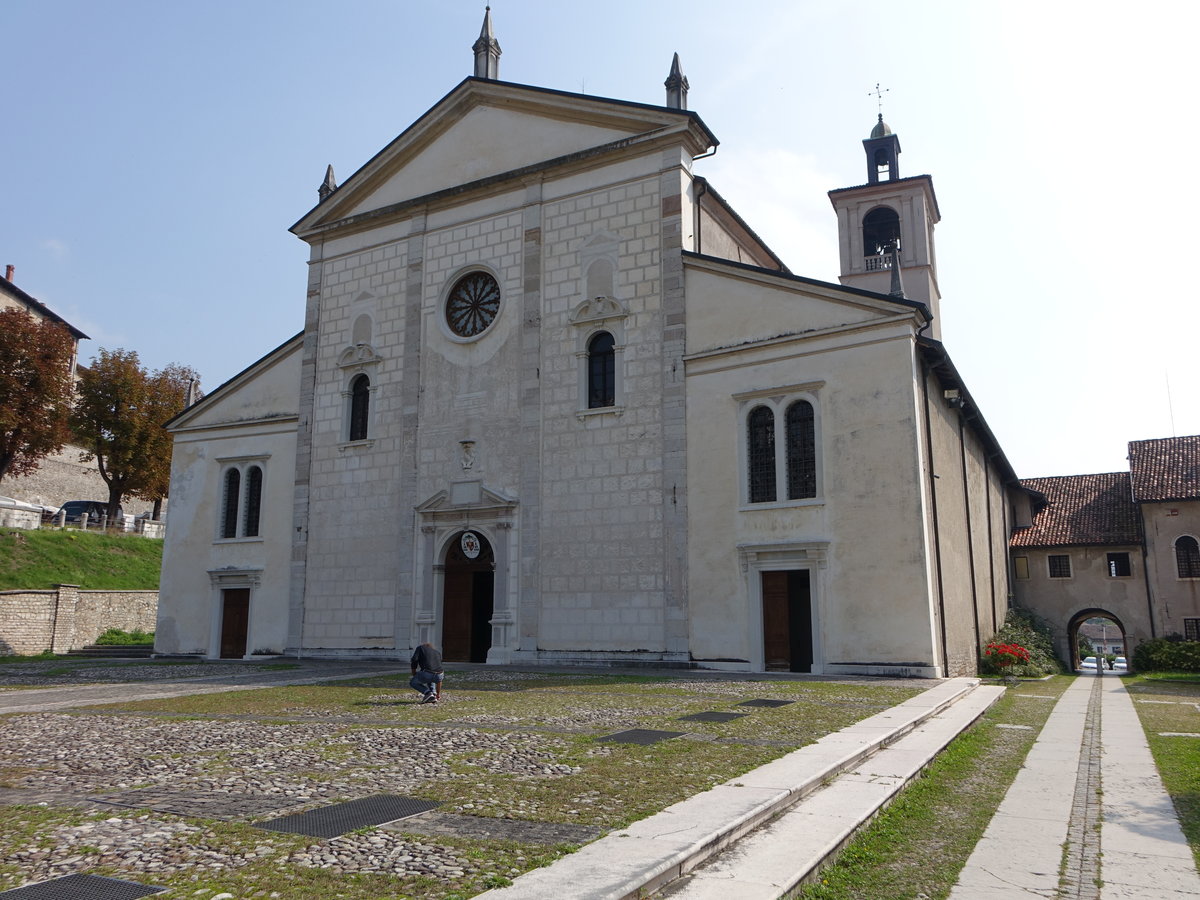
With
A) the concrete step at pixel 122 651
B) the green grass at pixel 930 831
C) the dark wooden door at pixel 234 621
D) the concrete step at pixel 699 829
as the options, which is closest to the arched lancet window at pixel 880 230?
the dark wooden door at pixel 234 621

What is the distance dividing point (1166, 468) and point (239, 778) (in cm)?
3565

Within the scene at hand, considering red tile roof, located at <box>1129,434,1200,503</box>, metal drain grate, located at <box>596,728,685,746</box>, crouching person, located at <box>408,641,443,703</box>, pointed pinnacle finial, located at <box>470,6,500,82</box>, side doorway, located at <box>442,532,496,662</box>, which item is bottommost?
metal drain grate, located at <box>596,728,685,746</box>

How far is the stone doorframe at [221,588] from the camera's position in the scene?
1030 inches

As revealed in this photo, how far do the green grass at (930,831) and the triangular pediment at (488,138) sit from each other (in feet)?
56.3

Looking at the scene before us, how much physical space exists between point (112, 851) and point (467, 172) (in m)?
23.0

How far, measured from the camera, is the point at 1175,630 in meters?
31.5

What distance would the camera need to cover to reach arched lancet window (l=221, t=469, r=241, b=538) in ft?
89.7

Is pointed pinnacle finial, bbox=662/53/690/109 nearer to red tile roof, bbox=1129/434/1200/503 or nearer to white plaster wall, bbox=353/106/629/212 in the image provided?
white plaster wall, bbox=353/106/629/212

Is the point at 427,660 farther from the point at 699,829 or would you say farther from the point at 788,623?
the point at 788,623

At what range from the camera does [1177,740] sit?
10609 millimetres

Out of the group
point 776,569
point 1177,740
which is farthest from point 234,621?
point 1177,740

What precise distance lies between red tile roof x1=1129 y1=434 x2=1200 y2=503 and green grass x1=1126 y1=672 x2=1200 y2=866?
11886 mm

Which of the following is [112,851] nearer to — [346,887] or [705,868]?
[346,887]

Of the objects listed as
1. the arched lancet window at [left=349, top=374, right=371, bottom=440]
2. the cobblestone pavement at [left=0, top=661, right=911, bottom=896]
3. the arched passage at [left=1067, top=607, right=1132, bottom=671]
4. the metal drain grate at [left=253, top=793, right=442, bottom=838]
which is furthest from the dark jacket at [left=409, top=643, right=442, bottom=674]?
the arched passage at [left=1067, top=607, right=1132, bottom=671]
